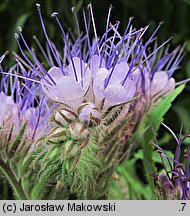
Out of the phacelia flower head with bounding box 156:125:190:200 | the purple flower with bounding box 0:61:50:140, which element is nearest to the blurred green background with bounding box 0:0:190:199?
the purple flower with bounding box 0:61:50:140

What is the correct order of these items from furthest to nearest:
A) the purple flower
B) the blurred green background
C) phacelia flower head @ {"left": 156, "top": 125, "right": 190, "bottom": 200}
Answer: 1. the blurred green background
2. the purple flower
3. phacelia flower head @ {"left": 156, "top": 125, "right": 190, "bottom": 200}

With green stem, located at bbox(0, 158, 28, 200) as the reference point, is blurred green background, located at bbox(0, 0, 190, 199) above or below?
above

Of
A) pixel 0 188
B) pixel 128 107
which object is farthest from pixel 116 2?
pixel 128 107

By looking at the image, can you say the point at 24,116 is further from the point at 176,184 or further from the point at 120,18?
the point at 120,18

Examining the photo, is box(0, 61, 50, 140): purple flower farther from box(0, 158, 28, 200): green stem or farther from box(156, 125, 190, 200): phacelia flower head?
box(156, 125, 190, 200): phacelia flower head

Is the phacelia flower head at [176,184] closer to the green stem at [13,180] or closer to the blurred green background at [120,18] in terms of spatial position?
the green stem at [13,180]

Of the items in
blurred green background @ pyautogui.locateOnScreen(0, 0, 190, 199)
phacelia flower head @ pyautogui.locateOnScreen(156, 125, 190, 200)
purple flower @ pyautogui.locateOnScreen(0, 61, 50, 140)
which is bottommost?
phacelia flower head @ pyautogui.locateOnScreen(156, 125, 190, 200)

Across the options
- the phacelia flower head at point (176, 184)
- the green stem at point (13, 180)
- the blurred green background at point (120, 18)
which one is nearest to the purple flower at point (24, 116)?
the green stem at point (13, 180)
